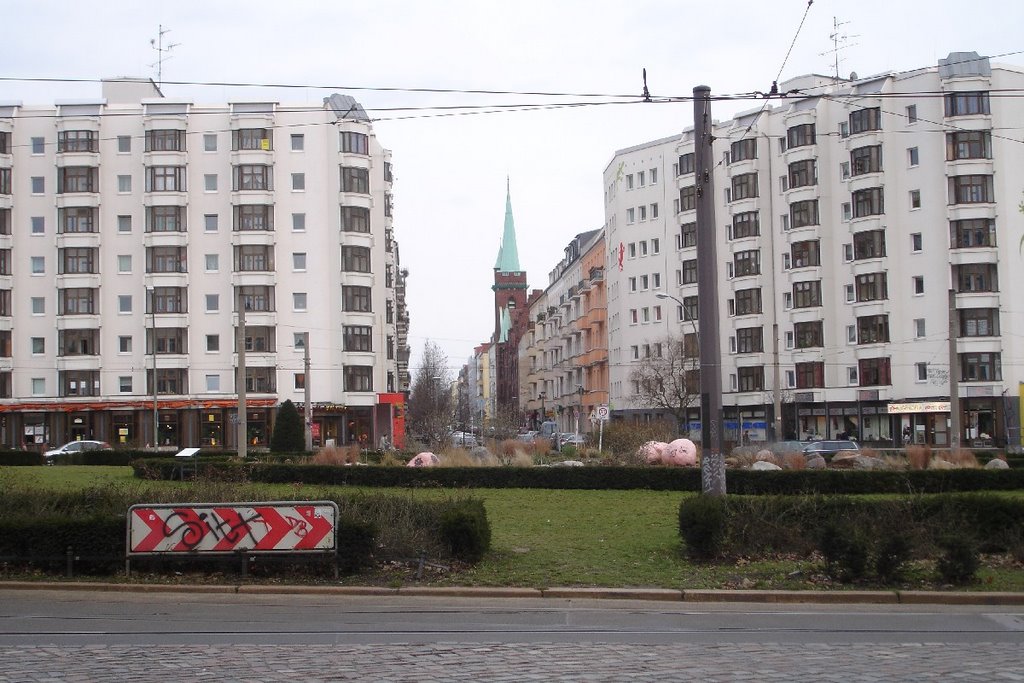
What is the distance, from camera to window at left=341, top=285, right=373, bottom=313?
75812mm

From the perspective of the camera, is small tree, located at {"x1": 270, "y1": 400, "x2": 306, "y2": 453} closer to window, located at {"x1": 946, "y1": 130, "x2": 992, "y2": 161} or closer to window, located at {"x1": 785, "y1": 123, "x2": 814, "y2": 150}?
window, located at {"x1": 785, "y1": 123, "x2": 814, "y2": 150}

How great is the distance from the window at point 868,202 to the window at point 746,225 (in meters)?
8.19

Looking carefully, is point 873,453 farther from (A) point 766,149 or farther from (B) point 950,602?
(A) point 766,149

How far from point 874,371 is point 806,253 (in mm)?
9725

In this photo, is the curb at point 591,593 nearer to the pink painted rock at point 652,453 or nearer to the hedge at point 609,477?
the hedge at point 609,477

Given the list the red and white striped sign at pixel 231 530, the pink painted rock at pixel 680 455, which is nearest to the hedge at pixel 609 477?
the pink painted rock at pixel 680 455

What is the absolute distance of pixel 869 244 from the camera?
70250 mm

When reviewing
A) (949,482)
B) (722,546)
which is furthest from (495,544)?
(949,482)

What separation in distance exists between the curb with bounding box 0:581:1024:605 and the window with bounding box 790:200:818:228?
61.8 metres

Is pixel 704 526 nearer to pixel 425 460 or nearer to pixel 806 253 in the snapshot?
pixel 425 460

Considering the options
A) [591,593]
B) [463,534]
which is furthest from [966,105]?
[591,593]

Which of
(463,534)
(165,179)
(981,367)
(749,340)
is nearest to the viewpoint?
(463,534)

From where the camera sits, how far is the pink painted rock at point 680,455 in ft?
111

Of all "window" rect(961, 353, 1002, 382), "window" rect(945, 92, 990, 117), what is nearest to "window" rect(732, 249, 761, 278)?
"window" rect(945, 92, 990, 117)
